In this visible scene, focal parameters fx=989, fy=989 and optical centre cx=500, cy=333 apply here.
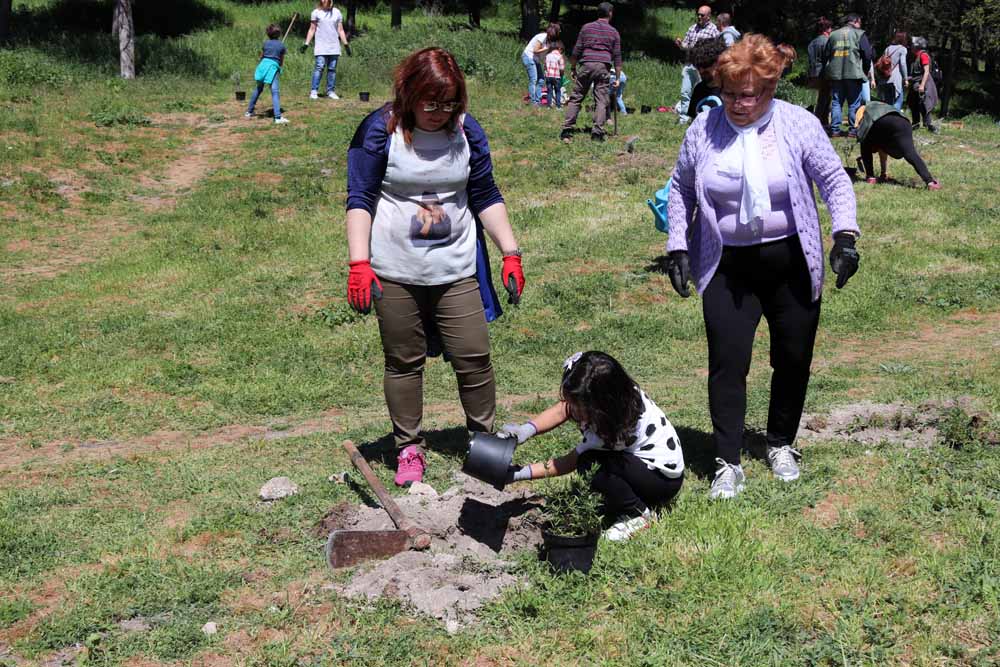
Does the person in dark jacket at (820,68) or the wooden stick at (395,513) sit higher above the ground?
the person in dark jacket at (820,68)

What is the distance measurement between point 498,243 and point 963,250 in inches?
288

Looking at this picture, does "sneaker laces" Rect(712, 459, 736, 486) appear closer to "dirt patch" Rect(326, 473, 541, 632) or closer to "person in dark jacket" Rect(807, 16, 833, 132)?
"dirt patch" Rect(326, 473, 541, 632)

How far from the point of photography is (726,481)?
448 centimetres

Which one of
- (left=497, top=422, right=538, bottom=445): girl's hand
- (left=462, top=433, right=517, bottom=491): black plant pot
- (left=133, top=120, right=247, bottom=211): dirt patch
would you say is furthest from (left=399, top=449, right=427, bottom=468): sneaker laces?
(left=133, top=120, right=247, bottom=211): dirt patch

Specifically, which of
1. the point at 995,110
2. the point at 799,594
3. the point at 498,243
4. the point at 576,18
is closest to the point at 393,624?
the point at 799,594

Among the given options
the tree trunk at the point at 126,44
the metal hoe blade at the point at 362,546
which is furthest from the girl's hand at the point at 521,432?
the tree trunk at the point at 126,44

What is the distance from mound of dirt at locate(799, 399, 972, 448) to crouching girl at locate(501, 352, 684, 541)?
5.04ft

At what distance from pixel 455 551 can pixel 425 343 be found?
1.20 meters

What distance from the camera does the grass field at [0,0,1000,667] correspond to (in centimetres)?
352

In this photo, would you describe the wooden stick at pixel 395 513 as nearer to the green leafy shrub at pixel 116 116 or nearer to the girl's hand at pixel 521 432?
the girl's hand at pixel 521 432

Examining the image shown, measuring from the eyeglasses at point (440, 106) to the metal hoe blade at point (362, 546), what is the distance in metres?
1.84

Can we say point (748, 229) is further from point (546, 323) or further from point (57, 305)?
point (57, 305)

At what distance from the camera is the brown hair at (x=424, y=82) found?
431 cm

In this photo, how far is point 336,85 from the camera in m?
20.6
